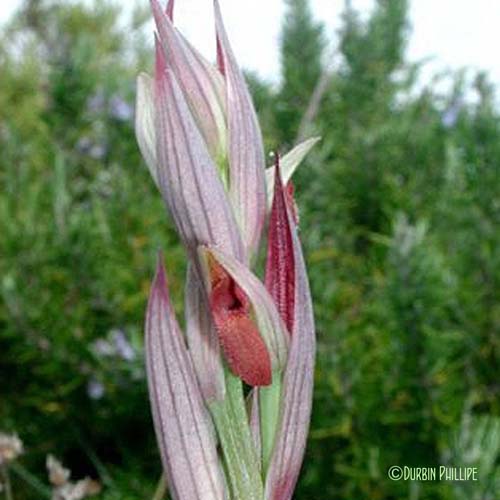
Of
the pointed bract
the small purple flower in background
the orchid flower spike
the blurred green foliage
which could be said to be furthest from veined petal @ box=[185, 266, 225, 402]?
the small purple flower in background

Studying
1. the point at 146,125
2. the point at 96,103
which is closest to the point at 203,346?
the point at 146,125

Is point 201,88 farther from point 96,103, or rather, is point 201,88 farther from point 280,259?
point 96,103

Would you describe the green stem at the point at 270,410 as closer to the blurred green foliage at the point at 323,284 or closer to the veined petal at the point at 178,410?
the veined petal at the point at 178,410

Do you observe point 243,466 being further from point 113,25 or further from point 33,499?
point 113,25

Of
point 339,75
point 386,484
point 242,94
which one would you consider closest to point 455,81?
point 339,75

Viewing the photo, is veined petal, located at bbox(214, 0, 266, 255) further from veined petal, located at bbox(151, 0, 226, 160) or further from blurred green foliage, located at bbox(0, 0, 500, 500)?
blurred green foliage, located at bbox(0, 0, 500, 500)
